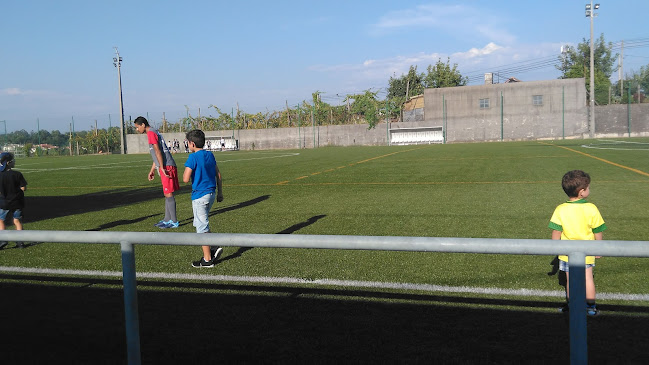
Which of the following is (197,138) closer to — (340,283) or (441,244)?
(340,283)

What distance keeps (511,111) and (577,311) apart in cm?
5048

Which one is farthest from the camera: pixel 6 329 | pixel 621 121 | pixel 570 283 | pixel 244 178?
pixel 621 121

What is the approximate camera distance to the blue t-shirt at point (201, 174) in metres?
6.54

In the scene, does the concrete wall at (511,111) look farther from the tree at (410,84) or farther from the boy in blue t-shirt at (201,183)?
the boy in blue t-shirt at (201,183)

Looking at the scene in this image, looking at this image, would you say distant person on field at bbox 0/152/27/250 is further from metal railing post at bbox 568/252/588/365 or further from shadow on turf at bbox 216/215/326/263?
metal railing post at bbox 568/252/588/365

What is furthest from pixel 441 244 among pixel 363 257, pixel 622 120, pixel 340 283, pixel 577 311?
pixel 622 120

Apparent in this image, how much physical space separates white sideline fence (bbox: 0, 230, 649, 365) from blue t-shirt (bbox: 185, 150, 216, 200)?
13.4 ft

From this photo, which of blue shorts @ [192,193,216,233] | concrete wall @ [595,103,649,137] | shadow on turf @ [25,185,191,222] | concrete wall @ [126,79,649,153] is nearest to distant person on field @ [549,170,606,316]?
blue shorts @ [192,193,216,233]

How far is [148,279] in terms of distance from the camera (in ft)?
17.9

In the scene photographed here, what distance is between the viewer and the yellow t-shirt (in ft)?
13.9

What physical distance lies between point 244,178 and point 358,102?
39585 mm

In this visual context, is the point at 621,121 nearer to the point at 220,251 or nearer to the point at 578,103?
the point at 578,103

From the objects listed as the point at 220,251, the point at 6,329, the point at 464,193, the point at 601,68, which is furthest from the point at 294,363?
the point at 601,68

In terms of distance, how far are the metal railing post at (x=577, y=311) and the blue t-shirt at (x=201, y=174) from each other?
16.6ft
